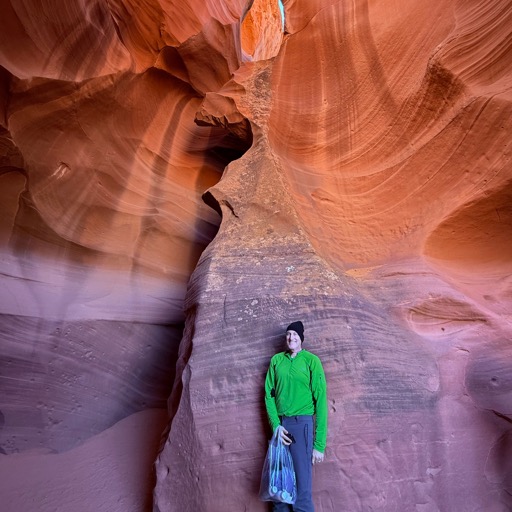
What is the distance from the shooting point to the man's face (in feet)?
9.45

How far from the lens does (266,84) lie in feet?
17.3

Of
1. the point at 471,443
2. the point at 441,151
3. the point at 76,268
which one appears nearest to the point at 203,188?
the point at 76,268

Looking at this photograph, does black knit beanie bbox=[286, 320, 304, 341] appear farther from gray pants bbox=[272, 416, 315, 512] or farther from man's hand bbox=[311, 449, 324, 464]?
man's hand bbox=[311, 449, 324, 464]

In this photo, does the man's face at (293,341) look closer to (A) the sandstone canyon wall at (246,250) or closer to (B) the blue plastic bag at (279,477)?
(A) the sandstone canyon wall at (246,250)

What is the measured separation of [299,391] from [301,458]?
1.36 ft

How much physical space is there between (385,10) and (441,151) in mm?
2541

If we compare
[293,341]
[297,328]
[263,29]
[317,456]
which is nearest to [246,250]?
[297,328]

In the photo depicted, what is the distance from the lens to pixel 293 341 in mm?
A: 2887

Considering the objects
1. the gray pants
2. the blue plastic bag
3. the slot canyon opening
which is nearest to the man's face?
the gray pants

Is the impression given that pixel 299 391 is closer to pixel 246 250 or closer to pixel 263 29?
pixel 246 250

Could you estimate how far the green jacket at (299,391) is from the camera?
273 cm

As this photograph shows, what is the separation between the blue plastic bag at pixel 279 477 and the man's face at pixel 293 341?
2.02 ft

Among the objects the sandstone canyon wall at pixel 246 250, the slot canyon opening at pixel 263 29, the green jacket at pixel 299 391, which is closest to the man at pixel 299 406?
the green jacket at pixel 299 391

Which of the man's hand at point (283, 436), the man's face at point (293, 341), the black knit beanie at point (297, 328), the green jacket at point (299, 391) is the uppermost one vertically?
the black knit beanie at point (297, 328)
